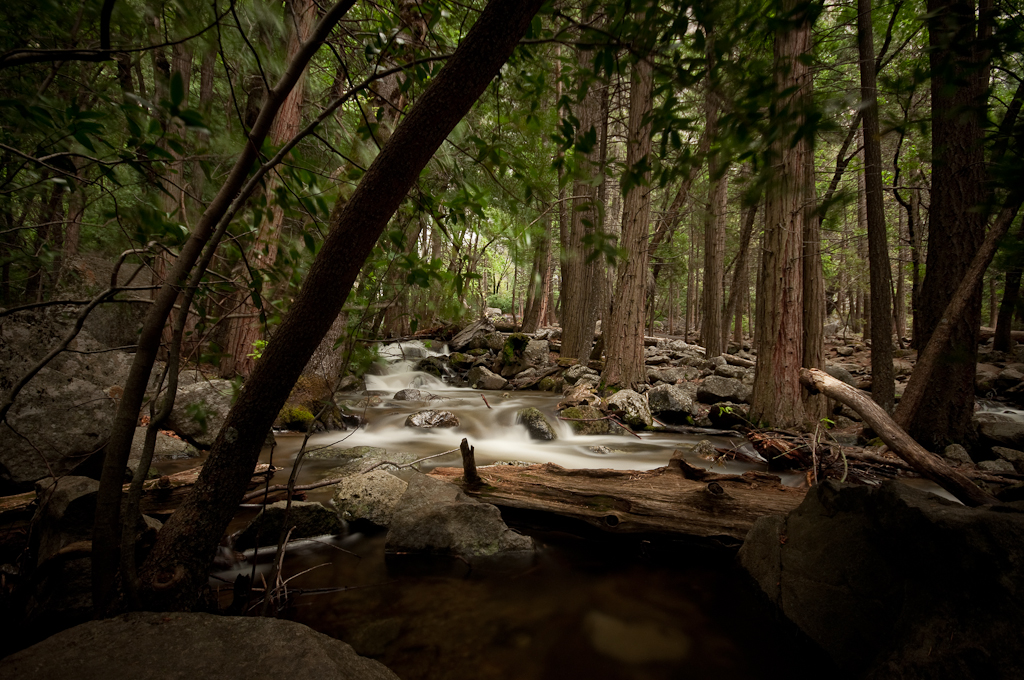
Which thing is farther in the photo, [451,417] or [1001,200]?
[451,417]

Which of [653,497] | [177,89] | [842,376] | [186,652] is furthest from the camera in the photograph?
[842,376]

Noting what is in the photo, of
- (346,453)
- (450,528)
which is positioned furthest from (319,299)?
(346,453)

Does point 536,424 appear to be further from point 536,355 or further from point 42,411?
point 42,411

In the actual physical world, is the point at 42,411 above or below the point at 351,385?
above

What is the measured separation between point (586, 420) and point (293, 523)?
4.71 meters

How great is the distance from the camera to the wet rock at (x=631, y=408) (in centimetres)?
747

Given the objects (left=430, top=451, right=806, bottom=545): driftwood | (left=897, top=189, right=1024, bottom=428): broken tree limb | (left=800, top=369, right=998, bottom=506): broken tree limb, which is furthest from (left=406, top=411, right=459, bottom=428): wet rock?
(left=897, top=189, right=1024, bottom=428): broken tree limb

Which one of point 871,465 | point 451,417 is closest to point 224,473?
point 871,465

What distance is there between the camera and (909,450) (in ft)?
10.4

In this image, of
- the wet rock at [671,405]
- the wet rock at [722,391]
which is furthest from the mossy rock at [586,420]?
the wet rock at [722,391]

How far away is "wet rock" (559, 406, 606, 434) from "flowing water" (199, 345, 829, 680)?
365 cm

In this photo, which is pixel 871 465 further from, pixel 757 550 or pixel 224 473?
pixel 224 473

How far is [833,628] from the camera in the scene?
7.35ft

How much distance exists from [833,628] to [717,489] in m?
1.03
